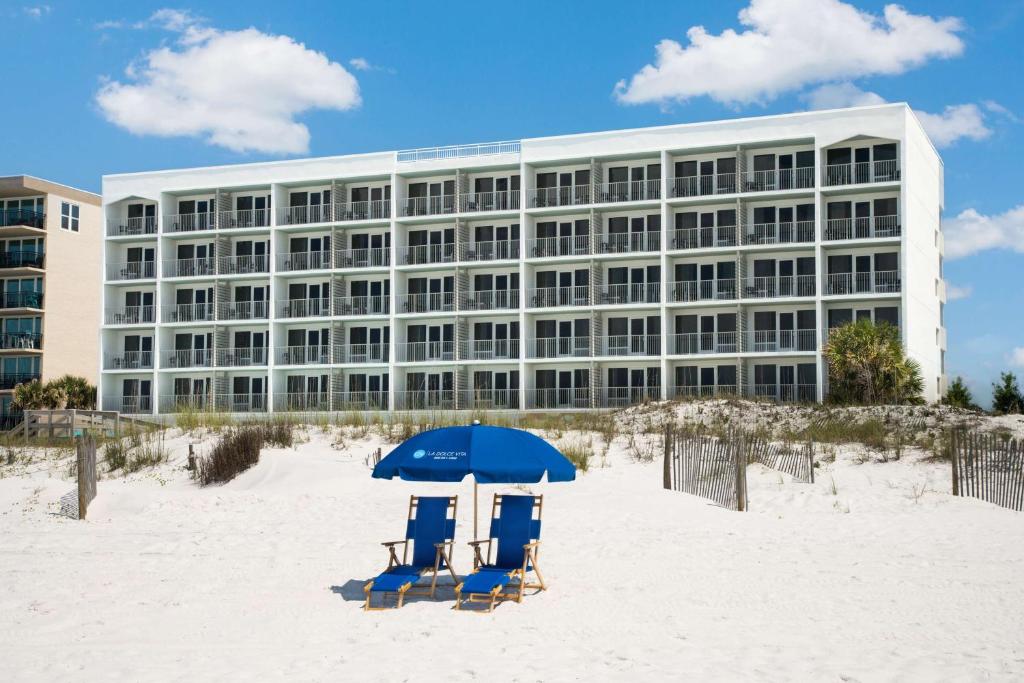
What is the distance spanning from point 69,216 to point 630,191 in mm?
31870

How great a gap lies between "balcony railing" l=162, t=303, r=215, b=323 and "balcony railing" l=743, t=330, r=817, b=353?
2557cm

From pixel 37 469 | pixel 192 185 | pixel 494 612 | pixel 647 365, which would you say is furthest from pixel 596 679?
pixel 192 185

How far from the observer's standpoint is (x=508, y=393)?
49219 millimetres

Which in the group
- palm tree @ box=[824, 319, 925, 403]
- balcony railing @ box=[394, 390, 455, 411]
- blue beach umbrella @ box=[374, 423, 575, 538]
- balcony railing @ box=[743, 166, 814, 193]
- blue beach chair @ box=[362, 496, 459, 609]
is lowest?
blue beach chair @ box=[362, 496, 459, 609]

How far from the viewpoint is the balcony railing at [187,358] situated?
178 feet

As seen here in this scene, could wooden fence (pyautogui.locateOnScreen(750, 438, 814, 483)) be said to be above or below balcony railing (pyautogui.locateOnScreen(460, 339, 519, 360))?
below

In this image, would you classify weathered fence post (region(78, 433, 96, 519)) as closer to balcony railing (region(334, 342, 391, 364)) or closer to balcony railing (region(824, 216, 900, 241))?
balcony railing (region(334, 342, 391, 364))

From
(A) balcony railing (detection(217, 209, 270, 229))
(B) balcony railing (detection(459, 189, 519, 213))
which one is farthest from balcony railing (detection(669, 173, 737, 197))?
(A) balcony railing (detection(217, 209, 270, 229))

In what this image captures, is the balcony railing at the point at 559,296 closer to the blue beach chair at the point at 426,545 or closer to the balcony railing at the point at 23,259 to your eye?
the balcony railing at the point at 23,259

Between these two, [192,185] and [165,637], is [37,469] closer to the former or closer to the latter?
[165,637]

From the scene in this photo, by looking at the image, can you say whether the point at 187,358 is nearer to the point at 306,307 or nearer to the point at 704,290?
the point at 306,307

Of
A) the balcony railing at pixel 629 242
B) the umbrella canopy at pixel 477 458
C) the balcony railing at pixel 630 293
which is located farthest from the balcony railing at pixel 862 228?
the umbrella canopy at pixel 477 458

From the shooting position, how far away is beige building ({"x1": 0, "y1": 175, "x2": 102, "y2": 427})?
193 ft

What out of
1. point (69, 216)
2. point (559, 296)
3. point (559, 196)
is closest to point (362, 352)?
point (559, 296)
